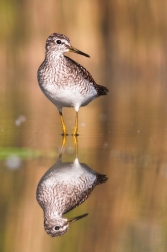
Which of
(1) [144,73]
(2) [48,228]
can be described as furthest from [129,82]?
(2) [48,228]

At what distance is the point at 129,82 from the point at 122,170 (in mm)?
12852

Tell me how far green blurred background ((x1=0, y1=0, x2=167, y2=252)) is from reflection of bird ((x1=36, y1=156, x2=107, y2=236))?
58mm

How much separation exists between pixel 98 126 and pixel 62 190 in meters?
3.99

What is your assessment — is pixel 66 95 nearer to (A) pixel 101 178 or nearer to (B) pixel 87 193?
(A) pixel 101 178

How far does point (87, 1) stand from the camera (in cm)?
1859

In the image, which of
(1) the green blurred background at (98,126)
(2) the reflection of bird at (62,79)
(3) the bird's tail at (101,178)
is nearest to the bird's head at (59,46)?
(2) the reflection of bird at (62,79)

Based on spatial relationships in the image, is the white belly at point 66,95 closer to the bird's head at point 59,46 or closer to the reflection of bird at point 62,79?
the reflection of bird at point 62,79

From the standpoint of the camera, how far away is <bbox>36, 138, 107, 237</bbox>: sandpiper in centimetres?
383

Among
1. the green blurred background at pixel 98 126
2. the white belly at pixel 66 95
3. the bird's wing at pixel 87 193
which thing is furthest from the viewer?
the white belly at pixel 66 95

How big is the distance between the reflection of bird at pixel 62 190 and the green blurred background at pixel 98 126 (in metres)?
0.06

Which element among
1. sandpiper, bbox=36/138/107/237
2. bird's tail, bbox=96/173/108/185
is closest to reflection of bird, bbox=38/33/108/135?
sandpiper, bbox=36/138/107/237

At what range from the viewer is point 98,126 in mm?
8477

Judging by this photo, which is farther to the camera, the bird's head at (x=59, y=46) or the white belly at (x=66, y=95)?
the bird's head at (x=59, y=46)

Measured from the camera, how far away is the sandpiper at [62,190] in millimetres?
3834
